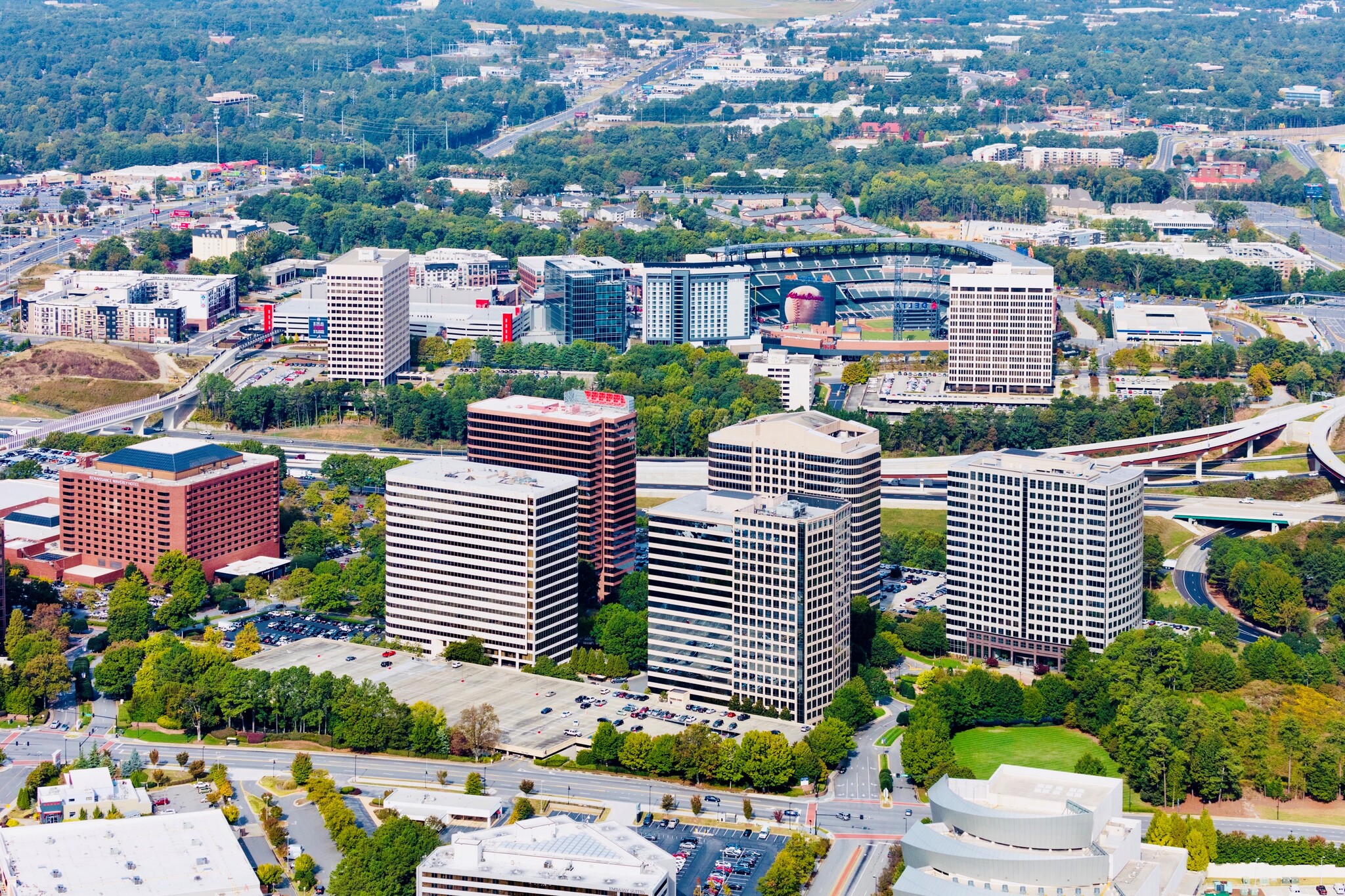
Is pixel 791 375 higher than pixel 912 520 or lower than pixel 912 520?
higher

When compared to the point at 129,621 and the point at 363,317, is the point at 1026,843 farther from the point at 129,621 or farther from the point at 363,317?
the point at 363,317

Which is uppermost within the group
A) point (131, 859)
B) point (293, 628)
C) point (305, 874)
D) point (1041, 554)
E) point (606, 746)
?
point (1041, 554)

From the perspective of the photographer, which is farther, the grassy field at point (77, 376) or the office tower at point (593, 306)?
the office tower at point (593, 306)

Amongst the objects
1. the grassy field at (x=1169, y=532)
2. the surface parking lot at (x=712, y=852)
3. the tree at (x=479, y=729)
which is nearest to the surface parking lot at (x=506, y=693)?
the tree at (x=479, y=729)

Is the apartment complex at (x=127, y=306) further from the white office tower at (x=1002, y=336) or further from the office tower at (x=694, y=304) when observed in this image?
the white office tower at (x=1002, y=336)

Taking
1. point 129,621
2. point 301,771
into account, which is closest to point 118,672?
point 129,621

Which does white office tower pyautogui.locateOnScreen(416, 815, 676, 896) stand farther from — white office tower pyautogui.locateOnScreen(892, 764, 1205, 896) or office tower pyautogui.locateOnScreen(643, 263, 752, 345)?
office tower pyautogui.locateOnScreen(643, 263, 752, 345)
